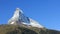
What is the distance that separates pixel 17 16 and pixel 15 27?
121ft

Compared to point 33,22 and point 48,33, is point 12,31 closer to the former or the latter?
point 48,33

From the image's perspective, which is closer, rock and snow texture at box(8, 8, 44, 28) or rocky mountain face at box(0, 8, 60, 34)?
rocky mountain face at box(0, 8, 60, 34)

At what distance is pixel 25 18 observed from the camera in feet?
428

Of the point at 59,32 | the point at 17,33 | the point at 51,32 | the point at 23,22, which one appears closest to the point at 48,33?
the point at 51,32

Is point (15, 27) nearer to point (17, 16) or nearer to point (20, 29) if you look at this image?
point (20, 29)

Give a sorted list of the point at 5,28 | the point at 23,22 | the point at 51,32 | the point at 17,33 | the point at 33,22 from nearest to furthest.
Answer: the point at 17,33 < the point at 5,28 < the point at 51,32 < the point at 23,22 < the point at 33,22

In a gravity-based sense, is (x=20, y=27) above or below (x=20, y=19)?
below

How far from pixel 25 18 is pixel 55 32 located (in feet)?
106

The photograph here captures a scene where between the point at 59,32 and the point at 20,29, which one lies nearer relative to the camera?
the point at 20,29

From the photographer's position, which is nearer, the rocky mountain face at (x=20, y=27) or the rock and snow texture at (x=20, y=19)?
the rocky mountain face at (x=20, y=27)

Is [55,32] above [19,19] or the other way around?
the other way around

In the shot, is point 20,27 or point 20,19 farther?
point 20,19

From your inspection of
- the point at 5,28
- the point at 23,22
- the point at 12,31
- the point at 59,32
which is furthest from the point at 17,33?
the point at 23,22

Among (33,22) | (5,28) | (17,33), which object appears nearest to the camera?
(17,33)
